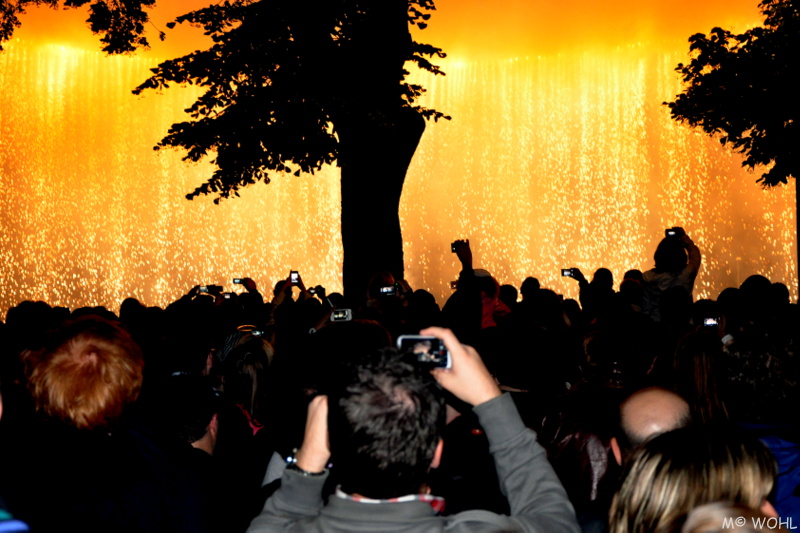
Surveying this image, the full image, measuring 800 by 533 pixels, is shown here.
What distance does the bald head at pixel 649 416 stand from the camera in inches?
91.7

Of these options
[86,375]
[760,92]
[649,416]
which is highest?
[760,92]

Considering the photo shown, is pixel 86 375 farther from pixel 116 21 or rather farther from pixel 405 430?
pixel 116 21

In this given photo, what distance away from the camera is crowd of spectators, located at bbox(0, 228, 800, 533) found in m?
Result: 1.61

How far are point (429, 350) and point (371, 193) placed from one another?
8.40 m

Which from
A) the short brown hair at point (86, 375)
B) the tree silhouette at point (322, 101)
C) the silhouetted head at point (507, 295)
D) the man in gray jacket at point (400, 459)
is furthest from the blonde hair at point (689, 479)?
the tree silhouette at point (322, 101)

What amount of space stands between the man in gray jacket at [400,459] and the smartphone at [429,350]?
0.04ft

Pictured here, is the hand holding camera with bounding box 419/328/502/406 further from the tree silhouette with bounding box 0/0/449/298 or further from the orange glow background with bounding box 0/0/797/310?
the orange glow background with bounding box 0/0/797/310

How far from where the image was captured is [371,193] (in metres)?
10.0

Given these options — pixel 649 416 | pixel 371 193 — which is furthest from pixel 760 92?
pixel 649 416

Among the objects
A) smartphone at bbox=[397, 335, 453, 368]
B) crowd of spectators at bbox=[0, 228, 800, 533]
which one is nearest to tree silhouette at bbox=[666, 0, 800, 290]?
crowd of spectators at bbox=[0, 228, 800, 533]

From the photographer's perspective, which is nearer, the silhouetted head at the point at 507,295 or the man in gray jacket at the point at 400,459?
the man in gray jacket at the point at 400,459

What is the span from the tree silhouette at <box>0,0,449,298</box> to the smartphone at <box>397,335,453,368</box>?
792 cm

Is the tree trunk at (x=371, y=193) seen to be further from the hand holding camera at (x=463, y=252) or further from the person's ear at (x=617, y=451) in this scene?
the person's ear at (x=617, y=451)

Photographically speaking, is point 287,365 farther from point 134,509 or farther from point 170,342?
point 170,342
